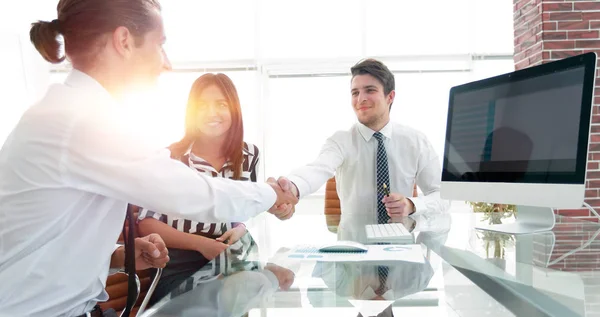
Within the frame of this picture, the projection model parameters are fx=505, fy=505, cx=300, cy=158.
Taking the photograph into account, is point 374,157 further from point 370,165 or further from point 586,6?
point 586,6

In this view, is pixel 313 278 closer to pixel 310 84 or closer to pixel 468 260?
pixel 468 260

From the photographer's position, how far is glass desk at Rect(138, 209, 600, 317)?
991 mm

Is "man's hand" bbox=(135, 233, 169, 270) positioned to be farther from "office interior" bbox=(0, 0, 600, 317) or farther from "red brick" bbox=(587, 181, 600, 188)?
"office interior" bbox=(0, 0, 600, 317)

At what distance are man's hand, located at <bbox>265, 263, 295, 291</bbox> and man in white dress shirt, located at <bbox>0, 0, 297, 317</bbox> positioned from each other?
0.25m

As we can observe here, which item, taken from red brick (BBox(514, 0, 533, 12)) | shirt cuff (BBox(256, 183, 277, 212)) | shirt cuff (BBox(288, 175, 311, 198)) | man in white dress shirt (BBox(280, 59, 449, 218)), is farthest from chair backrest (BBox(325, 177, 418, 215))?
red brick (BBox(514, 0, 533, 12))

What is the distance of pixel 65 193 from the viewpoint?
3.21ft

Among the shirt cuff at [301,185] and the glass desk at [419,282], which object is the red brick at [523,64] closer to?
the shirt cuff at [301,185]

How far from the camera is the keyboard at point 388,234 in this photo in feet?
5.56

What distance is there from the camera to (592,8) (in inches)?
139

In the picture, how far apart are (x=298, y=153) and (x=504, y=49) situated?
2.87 metres

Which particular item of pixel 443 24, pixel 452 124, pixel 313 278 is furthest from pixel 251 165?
pixel 443 24

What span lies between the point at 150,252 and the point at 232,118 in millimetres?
1084

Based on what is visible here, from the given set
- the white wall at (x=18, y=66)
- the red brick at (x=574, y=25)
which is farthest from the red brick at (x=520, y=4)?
the white wall at (x=18, y=66)

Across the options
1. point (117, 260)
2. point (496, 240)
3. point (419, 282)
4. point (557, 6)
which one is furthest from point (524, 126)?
point (557, 6)
